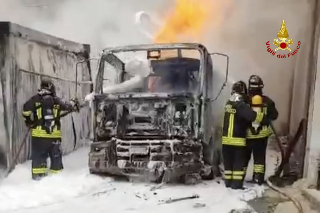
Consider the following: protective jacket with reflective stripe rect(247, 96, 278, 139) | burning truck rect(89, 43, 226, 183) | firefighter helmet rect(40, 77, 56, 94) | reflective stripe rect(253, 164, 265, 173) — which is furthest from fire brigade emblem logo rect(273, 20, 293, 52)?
firefighter helmet rect(40, 77, 56, 94)

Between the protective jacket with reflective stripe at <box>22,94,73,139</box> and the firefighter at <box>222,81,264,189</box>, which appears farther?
the protective jacket with reflective stripe at <box>22,94,73,139</box>

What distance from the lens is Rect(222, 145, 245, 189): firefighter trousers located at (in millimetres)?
2291

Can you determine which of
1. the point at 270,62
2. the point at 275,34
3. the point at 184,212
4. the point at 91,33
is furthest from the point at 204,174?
the point at 91,33

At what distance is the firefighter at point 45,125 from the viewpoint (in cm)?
237

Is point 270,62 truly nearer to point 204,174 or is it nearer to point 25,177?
point 204,174

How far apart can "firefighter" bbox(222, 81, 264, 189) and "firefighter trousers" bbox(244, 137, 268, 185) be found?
4 centimetres

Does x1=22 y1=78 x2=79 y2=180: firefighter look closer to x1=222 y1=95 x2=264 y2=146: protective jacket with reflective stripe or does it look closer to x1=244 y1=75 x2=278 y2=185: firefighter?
x1=222 y1=95 x2=264 y2=146: protective jacket with reflective stripe

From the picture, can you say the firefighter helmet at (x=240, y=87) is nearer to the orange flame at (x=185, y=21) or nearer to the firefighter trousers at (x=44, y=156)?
the orange flame at (x=185, y=21)

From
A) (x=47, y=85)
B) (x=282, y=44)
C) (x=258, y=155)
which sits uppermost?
(x=282, y=44)

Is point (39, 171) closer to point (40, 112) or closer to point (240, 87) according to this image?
point (40, 112)

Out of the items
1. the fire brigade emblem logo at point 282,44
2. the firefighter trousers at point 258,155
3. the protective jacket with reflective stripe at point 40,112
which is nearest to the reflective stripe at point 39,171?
the protective jacket with reflective stripe at point 40,112

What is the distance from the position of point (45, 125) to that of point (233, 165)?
1.16 meters

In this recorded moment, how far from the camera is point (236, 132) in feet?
7.47

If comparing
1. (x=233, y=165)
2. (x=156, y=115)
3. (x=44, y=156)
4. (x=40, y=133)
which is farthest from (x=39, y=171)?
(x=233, y=165)
